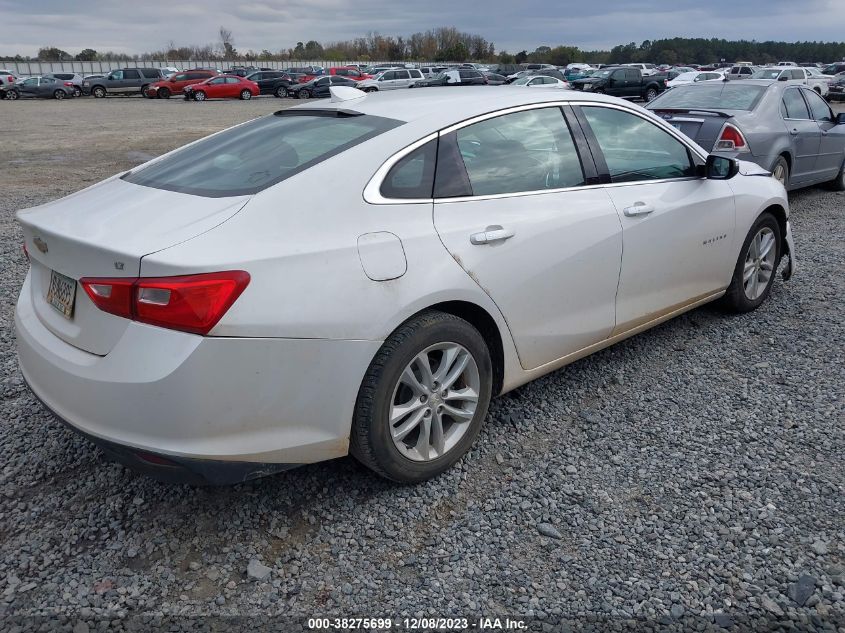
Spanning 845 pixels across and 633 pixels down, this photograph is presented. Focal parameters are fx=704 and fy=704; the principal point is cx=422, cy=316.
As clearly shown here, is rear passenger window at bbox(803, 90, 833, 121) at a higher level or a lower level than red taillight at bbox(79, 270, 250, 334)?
higher

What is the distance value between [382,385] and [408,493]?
1.99 ft

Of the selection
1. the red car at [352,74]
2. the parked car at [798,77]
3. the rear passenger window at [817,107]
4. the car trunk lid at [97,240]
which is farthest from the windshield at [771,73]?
the car trunk lid at [97,240]

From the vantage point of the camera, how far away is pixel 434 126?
123 inches

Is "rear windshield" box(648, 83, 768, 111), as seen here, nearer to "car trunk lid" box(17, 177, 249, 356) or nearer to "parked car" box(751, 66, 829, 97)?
"car trunk lid" box(17, 177, 249, 356)

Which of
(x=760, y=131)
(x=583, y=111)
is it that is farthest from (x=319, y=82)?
(x=583, y=111)

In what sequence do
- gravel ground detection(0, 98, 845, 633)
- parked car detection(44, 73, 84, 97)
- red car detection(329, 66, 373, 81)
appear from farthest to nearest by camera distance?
red car detection(329, 66, 373, 81) → parked car detection(44, 73, 84, 97) → gravel ground detection(0, 98, 845, 633)

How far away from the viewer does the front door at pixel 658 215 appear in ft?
12.4

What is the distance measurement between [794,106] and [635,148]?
247 inches

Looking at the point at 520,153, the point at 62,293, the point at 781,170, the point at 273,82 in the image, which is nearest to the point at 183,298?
the point at 62,293

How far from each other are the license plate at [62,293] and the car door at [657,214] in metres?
2.57

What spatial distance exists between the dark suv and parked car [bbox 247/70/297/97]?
6004 millimetres

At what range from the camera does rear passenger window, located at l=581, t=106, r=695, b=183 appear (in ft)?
12.5

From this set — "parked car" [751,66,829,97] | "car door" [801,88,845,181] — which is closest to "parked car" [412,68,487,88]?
"parked car" [751,66,829,97]

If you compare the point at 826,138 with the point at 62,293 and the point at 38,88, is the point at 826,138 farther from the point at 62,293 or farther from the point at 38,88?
the point at 38,88
